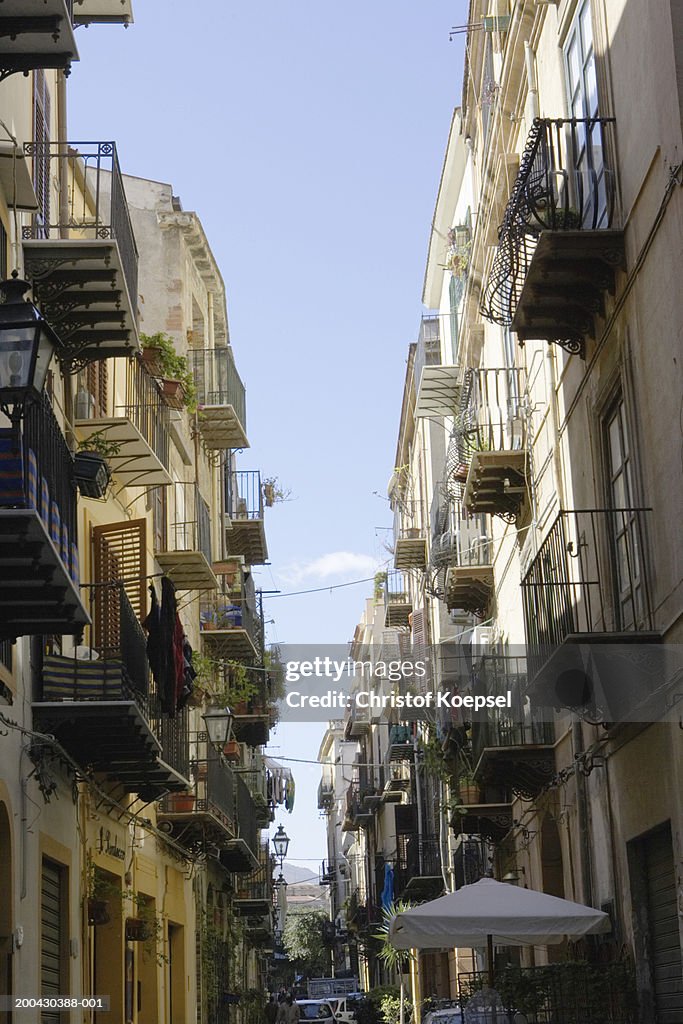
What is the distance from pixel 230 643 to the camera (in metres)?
30.2

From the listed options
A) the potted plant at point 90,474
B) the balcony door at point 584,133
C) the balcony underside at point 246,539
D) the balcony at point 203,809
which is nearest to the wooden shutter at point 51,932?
the potted plant at point 90,474

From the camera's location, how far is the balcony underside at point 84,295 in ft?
46.3

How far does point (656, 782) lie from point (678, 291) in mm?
3898

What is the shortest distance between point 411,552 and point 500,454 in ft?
57.8

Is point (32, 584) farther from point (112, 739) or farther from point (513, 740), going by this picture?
point (513, 740)

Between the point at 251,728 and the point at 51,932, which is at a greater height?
the point at 251,728

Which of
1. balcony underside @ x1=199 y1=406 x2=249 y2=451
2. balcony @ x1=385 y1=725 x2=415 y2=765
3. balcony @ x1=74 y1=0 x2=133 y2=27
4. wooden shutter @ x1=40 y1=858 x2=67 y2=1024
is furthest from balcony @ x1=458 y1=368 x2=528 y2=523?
balcony @ x1=385 y1=725 x2=415 y2=765

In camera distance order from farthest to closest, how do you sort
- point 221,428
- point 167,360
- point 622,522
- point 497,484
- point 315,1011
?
point 315,1011, point 221,428, point 167,360, point 497,484, point 622,522

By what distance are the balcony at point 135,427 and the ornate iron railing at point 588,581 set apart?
5.12 m

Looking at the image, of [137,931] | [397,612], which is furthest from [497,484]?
[397,612]

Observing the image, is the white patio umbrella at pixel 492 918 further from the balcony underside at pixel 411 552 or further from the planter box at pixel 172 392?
the balcony underside at pixel 411 552

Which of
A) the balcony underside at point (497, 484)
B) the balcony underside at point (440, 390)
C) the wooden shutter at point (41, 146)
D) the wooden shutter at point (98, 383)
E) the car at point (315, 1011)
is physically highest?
the balcony underside at point (440, 390)

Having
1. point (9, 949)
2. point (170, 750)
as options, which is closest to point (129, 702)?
point (9, 949)

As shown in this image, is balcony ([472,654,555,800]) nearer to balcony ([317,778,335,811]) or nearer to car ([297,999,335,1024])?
car ([297,999,335,1024])
